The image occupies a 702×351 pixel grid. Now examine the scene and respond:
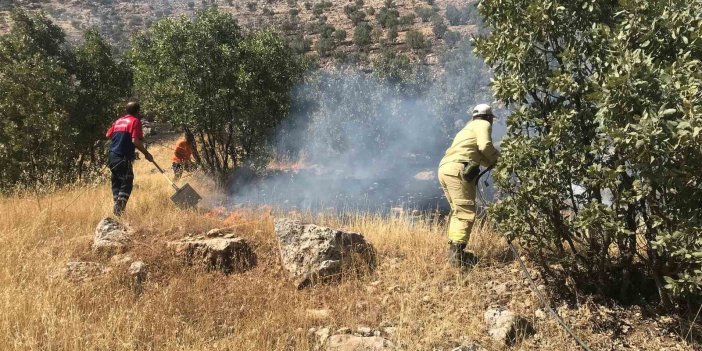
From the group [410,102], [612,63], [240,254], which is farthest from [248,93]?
[410,102]

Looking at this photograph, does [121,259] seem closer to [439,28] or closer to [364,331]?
[364,331]

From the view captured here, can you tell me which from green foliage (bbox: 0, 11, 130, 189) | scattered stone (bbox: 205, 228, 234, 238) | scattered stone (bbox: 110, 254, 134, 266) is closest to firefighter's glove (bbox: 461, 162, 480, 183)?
scattered stone (bbox: 205, 228, 234, 238)

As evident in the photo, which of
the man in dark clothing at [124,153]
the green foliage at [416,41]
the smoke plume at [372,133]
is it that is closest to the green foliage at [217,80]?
the smoke plume at [372,133]

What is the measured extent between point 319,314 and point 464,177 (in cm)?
179

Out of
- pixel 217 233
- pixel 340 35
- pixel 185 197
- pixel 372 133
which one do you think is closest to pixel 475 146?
pixel 217 233

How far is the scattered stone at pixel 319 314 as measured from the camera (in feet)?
11.5

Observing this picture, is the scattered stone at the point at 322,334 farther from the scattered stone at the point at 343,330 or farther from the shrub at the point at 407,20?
the shrub at the point at 407,20

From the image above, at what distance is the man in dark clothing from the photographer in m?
5.94

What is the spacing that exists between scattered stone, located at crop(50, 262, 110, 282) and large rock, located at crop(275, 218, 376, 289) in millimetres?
1504

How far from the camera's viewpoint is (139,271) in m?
4.00

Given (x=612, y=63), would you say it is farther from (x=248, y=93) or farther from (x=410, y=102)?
(x=410, y=102)

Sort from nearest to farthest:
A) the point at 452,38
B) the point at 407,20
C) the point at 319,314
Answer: the point at 319,314 → the point at 452,38 → the point at 407,20

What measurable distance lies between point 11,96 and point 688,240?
915 centimetres

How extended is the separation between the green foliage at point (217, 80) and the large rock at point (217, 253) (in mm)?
6192
